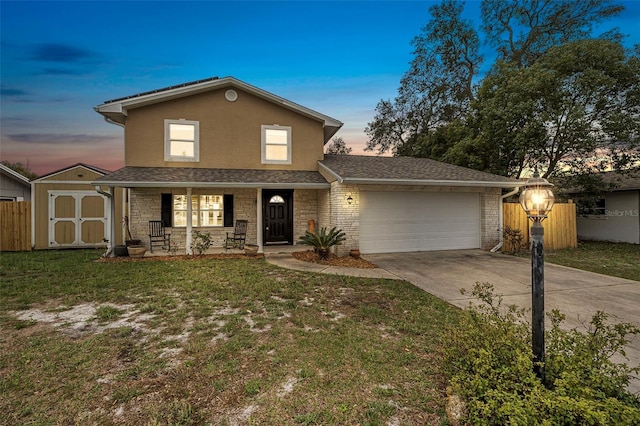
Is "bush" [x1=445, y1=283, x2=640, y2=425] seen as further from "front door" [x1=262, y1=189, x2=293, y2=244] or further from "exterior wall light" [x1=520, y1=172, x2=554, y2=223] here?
Result: "front door" [x1=262, y1=189, x2=293, y2=244]

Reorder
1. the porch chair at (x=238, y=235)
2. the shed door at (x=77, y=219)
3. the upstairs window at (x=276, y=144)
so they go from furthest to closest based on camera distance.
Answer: the shed door at (x=77, y=219) < the upstairs window at (x=276, y=144) < the porch chair at (x=238, y=235)

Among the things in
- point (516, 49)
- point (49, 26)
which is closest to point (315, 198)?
point (49, 26)

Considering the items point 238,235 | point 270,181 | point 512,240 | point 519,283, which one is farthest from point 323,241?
point 512,240

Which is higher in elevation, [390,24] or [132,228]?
[390,24]

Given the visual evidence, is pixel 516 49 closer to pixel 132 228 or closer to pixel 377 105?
pixel 377 105

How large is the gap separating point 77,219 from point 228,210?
626 cm

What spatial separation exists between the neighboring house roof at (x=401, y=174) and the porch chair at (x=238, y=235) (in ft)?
12.1

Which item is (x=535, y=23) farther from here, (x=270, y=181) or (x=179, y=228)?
(x=179, y=228)

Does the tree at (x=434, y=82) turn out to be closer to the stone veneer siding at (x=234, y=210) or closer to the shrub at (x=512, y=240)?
the shrub at (x=512, y=240)

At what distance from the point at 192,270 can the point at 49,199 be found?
831cm

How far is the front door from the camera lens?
11.2 meters

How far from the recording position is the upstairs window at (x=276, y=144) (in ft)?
36.4

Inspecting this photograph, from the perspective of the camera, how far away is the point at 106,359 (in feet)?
10.5

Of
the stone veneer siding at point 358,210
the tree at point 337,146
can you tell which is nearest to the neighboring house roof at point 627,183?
the stone veneer siding at point 358,210
